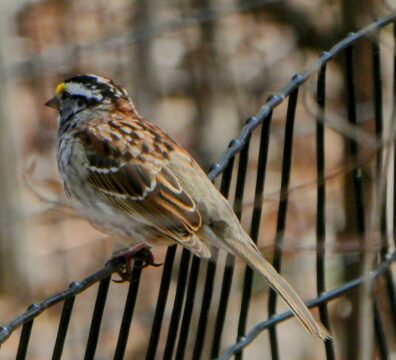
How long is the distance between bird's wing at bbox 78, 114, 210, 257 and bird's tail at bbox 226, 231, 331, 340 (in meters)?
0.30

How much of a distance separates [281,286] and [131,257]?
58cm

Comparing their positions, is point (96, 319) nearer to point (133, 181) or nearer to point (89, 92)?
point (133, 181)

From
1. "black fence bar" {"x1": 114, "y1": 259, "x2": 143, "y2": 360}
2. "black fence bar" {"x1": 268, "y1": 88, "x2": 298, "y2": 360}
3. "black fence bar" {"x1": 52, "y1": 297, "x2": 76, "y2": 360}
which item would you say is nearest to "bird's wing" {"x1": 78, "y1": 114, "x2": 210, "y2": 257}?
"black fence bar" {"x1": 268, "y1": 88, "x2": 298, "y2": 360}

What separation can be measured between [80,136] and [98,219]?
1.27 ft

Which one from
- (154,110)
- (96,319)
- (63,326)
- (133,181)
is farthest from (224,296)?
(154,110)

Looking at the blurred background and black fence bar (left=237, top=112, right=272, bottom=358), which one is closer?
black fence bar (left=237, top=112, right=272, bottom=358)

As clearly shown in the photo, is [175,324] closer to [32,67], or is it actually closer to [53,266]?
[32,67]

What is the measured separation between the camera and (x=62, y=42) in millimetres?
8477

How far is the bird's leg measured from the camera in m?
4.10

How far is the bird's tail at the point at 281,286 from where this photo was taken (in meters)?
3.69

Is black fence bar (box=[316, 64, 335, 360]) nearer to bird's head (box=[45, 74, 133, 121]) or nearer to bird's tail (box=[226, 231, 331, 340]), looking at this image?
bird's tail (box=[226, 231, 331, 340])

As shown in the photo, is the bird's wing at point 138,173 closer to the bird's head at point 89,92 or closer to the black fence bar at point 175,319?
the bird's head at point 89,92

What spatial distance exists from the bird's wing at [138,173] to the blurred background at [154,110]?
1.31 m

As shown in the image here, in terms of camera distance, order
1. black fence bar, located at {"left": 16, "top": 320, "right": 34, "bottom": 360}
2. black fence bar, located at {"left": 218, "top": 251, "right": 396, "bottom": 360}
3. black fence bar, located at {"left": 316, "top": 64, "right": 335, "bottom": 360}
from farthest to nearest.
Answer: black fence bar, located at {"left": 316, "top": 64, "right": 335, "bottom": 360} < black fence bar, located at {"left": 218, "top": 251, "right": 396, "bottom": 360} < black fence bar, located at {"left": 16, "top": 320, "right": 34, "bottom": 360}
